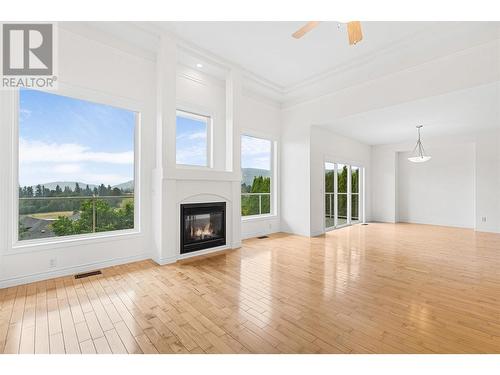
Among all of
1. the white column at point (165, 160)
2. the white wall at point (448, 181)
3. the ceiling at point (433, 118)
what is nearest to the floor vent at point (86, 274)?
the white column at point (165, 160)

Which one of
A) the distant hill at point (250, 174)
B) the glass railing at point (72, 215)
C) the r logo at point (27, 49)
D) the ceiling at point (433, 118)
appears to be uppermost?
the r logo at point (27, 49)

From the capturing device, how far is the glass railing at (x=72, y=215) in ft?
10.1

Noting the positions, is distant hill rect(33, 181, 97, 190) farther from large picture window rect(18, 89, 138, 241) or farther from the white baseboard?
the white baseboard

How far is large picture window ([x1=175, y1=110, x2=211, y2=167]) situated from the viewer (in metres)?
4.57

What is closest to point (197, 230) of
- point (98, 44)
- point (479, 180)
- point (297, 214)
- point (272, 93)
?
point (297, 214)

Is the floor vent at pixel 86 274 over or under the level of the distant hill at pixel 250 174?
under

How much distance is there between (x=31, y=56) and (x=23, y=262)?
269 cm

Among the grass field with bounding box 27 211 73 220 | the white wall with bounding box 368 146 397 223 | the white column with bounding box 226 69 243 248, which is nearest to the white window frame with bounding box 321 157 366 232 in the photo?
the white wall with bounding box 368 146 397 223

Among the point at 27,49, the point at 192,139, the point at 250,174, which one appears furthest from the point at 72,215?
the point at 250,174

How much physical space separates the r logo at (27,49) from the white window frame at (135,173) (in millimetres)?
274

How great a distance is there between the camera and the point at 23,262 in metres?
2.94

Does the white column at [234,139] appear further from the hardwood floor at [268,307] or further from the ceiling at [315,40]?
the hardwood floor at [268,307]

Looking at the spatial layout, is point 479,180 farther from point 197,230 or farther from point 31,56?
point 31,56

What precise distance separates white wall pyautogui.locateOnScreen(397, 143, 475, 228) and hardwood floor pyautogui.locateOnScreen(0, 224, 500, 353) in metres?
3.79
